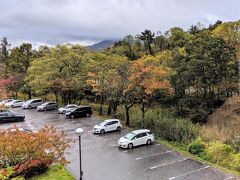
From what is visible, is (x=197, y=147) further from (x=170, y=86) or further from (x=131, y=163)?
(x=170, y=86)

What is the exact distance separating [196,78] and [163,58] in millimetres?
5600

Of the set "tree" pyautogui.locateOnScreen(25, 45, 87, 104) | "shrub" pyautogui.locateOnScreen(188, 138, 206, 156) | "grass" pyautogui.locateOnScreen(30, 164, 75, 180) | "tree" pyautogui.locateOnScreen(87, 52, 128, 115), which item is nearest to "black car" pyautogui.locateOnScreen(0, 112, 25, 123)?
"tree" pyautogui.locateOnScreen(25, 45, 87, 104)

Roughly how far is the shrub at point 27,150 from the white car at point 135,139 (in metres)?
7.33

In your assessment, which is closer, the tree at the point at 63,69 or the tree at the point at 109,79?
the tree at the point at 109,79

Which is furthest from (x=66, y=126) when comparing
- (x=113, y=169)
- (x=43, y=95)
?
(x=43, y=95)

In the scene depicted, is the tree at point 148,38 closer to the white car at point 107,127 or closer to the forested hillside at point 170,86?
the forested hillside at point 170,86

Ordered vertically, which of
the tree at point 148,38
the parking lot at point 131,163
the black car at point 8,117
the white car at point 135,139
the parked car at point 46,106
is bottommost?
the parking lot at point 131,163

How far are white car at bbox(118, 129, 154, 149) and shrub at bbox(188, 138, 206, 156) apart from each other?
3.79m

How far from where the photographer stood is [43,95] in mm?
58969

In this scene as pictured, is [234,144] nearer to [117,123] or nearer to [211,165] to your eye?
[211,165]

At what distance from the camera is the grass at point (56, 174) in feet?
68.4

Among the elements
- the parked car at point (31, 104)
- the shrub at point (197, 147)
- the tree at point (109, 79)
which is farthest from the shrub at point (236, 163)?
the parked car at point (31, 104)

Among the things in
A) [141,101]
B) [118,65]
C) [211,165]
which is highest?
[118,65]

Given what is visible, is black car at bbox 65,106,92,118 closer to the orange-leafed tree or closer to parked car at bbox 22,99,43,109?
the orange-leafed tree
